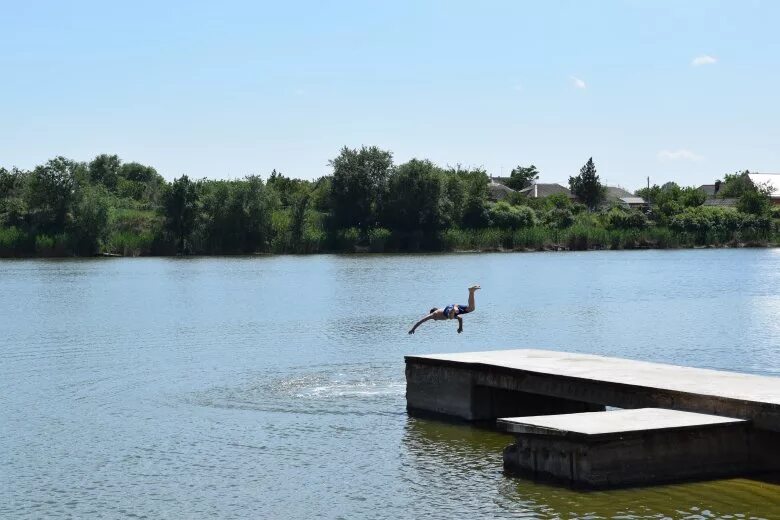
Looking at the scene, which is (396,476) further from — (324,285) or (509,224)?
(509,224)

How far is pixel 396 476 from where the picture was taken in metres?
19.1

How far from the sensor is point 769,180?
595 feet

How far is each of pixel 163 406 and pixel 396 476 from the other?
8955 millimetres

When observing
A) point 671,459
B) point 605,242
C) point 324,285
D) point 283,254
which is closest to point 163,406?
point 671,459

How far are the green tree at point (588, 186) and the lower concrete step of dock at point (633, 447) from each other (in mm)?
151944

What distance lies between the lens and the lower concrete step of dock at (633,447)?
665 inches

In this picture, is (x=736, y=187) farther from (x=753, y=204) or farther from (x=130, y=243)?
(x=130, y=243)

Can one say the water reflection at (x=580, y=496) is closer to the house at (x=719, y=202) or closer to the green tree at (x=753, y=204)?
the green tree at (x=753, y=204)

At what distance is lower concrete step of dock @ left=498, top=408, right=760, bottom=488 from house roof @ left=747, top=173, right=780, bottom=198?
16707 cm

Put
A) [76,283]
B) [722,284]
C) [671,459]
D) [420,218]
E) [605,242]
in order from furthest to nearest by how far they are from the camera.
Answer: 1. [605,242]
2. [420,218]
3. [76,283]
4. [722,284]
5. [671,459]

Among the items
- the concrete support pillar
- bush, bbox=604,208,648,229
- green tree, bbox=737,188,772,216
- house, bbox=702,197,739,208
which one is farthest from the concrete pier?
house, bbox=702,197,739,208

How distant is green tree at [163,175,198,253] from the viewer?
366ft

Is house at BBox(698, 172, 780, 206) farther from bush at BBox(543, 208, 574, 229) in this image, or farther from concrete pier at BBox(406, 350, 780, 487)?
concrete pier at BBox(406, 350, 780, 487)

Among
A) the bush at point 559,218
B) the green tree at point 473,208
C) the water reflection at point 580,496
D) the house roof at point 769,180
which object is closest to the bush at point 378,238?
the green tree at point 473,208
